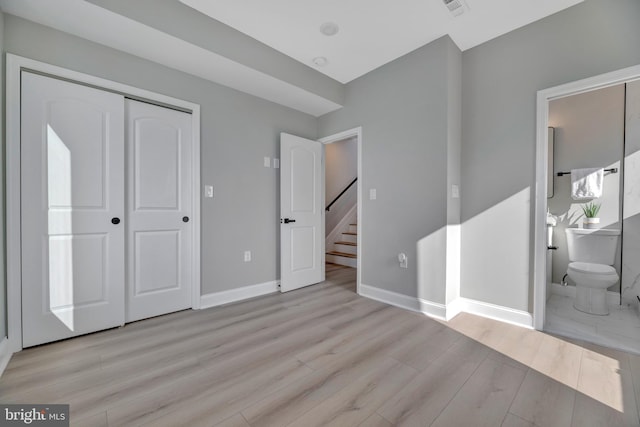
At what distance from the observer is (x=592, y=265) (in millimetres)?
2730

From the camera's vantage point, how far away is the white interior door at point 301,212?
3479mm

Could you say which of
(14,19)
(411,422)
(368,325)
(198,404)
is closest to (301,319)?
(368,325)

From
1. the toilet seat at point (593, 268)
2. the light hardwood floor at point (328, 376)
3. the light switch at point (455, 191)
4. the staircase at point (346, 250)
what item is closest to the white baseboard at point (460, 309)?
the light hardwood floor at point (328, 376)

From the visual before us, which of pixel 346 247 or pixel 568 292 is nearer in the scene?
pixel 568 292

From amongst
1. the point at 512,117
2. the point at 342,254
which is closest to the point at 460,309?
the point at 512,117

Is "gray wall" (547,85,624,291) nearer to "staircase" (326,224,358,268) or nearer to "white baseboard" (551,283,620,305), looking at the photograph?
"white baseboard" (551,283,620,305)

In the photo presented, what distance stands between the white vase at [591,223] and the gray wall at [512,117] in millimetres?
1238

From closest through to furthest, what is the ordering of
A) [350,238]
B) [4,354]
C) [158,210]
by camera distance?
1. [4,354]
2. [158,210]
3. [350,238]

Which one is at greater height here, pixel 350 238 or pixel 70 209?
pixel 70 209

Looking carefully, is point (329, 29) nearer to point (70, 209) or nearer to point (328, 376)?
point (70, 209)

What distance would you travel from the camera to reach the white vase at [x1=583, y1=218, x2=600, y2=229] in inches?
115

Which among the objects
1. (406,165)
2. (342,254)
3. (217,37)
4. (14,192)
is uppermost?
(217,37)

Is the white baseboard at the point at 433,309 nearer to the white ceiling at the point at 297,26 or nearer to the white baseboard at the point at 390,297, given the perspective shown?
the white baseboard at the point at 390,297

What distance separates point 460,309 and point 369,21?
2.94 m
